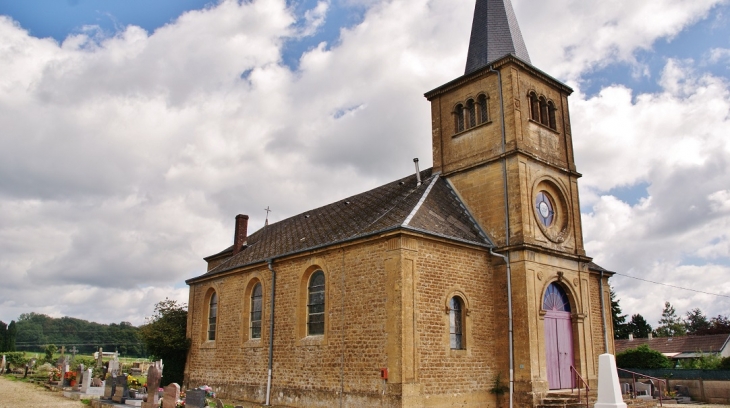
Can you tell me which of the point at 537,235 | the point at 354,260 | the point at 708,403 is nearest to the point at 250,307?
the point at 354,260

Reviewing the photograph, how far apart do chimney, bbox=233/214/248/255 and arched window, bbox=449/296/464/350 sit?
1484 cm

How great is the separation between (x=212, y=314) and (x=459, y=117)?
1408 centimetres

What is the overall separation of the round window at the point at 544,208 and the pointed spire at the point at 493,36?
522cm

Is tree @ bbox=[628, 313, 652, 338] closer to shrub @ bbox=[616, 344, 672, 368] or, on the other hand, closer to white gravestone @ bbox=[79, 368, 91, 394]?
shrub @ bbox=[616, 344, 672, 368]

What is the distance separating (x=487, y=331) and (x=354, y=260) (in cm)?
479

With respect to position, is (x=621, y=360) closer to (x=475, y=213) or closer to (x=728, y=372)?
(x=728, y=372)

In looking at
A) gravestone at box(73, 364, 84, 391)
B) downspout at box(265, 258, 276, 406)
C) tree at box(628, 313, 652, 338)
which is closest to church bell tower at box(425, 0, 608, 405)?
downspout at box(265, 258, 276, 406)

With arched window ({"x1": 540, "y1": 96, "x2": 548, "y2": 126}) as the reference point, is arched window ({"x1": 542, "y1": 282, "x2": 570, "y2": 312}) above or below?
below

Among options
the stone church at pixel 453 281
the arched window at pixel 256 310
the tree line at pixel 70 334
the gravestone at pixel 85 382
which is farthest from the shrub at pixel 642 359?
the tree line at pixel 70 334

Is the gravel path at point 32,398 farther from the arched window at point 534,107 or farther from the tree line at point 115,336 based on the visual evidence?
the arched window at point 534,107

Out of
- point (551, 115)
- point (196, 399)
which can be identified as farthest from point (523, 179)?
point (196, 399)

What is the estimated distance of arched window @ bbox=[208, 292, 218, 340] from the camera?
83.1 feet

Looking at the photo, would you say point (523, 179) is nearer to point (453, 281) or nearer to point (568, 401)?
point (453, 281)

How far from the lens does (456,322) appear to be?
17297mm
